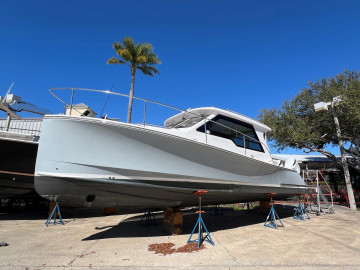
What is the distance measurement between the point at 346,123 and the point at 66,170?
16.4 m

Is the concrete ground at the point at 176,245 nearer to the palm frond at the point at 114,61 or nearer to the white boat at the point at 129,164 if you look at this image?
the white boat at the point at 129,164

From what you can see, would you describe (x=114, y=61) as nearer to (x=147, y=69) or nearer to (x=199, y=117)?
(x=147, y=69)

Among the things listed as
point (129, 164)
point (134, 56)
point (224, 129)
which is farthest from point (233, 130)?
point (134, 56)

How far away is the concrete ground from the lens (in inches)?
138

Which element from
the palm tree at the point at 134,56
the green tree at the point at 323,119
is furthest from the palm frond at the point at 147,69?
the green tree at the point at 323,119

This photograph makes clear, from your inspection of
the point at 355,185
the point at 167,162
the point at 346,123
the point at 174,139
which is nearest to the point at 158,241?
the point at 167,162

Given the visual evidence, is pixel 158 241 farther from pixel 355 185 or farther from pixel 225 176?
pixel 355 185

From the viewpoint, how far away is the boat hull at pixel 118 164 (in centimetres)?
402

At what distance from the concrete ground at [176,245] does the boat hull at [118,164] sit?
3.06ft

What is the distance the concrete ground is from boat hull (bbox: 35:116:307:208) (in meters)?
0.93

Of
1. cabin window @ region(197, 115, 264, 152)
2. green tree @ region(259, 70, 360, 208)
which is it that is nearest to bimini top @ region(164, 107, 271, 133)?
cabin window @ region(197, 115, 264, 152)

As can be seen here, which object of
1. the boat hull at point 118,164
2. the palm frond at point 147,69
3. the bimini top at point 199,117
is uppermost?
Answer: the palm frond at point 147,69

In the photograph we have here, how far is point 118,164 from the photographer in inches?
163

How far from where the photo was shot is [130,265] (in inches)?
135
